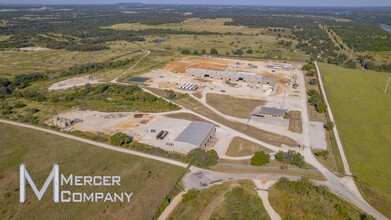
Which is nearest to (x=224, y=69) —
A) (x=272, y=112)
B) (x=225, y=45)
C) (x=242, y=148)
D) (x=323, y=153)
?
(x=272, y=112)

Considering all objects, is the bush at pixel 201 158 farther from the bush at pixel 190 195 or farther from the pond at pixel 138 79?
the pond at pixel 138 79

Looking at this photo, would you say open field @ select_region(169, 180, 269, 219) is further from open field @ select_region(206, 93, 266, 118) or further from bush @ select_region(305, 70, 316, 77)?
bush @ select_region(305, 70, 316, 77)

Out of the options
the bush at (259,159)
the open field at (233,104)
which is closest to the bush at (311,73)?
the open field at (233,104)

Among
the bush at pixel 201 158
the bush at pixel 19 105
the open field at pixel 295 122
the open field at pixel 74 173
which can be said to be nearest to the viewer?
the open field at pixel 74 173

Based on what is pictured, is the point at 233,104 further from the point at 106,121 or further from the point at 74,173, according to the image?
the point at 74,173

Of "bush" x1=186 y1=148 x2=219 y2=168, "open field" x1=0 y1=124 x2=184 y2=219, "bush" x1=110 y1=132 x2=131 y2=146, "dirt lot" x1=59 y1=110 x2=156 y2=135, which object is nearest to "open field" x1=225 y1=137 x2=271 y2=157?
"bush" x1=186 y1=148 x2=219 y2=168

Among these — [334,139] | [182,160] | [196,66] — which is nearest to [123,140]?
[182,160]

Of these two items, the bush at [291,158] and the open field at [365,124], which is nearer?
the open field at [365,124]
